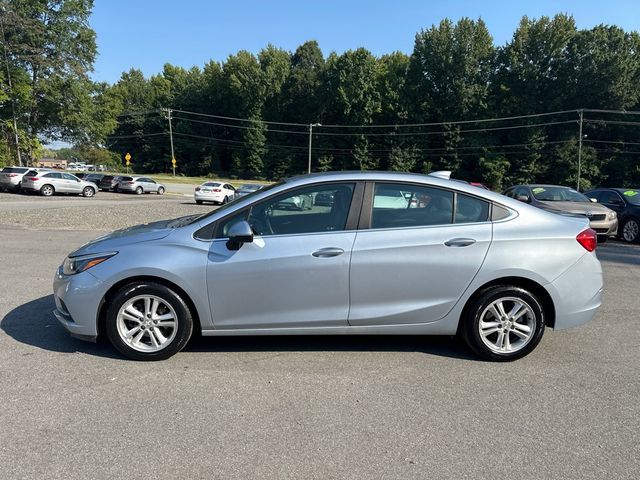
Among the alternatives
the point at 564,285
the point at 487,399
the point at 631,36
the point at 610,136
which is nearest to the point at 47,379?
the point at 487,399

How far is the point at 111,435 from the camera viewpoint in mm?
3023

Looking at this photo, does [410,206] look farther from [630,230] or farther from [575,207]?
[630,230]

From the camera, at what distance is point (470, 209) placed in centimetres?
431

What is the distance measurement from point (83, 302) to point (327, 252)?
6.99ft

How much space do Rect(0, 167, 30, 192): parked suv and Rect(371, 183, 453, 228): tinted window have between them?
106 ft

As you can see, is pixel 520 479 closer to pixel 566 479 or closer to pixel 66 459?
pixel 566 479

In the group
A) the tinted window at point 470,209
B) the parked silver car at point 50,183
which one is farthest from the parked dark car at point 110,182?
the tinted window at point 470,209

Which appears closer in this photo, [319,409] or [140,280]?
[319,409]

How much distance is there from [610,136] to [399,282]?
72.4 meters

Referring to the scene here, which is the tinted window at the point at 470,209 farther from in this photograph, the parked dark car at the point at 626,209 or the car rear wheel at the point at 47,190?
the car rear wheel at the point at 47,190

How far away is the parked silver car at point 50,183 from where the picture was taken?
29.5 m

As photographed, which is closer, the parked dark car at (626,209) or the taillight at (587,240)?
the taillight at (587,240)

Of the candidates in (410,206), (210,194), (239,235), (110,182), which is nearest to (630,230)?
(410,206)

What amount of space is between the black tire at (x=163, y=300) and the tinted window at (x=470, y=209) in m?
2.55
